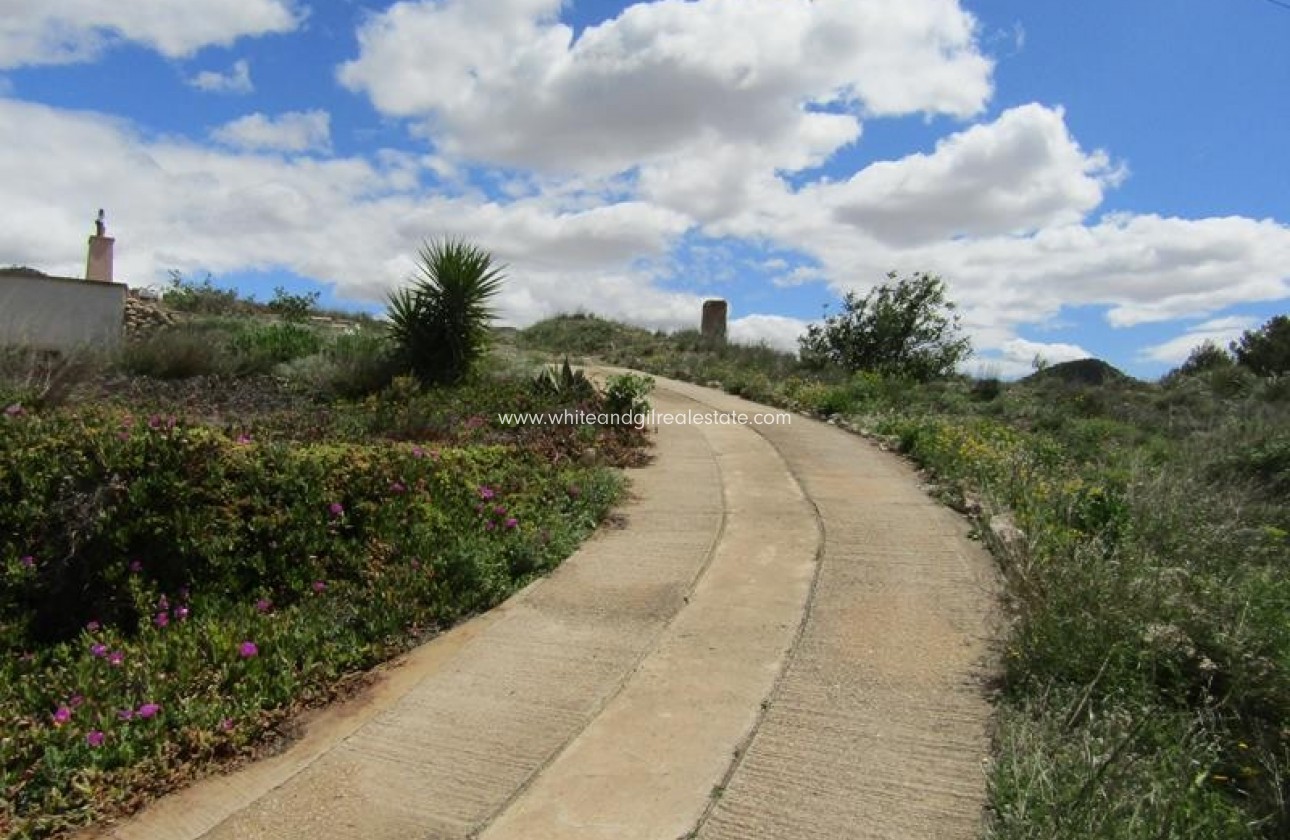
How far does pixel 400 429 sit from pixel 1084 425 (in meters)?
8.98

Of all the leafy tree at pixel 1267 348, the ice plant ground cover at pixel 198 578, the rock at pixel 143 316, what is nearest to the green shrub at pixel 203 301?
the rock at pixel 143 316

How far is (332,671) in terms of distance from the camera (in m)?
4.05

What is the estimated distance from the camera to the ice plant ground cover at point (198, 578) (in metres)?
3.39

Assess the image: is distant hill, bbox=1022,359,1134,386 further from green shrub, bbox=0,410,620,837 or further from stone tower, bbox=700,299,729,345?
green shrub, bbox=0,410,620,837

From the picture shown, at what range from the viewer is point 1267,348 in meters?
29.3

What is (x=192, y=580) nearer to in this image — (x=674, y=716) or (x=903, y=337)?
(x=674, y=716)

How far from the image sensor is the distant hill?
1845 cm

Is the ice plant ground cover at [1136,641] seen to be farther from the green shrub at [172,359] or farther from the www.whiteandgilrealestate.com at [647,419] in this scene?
the green shrub at [172,359]

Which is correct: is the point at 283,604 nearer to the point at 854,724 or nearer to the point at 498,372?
the point at 854,724

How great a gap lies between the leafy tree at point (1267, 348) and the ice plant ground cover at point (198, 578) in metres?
29.0

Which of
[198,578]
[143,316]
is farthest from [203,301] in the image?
[198,578]

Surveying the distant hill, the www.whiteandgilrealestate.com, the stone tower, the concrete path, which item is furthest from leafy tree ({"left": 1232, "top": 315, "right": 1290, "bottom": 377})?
the concrete path

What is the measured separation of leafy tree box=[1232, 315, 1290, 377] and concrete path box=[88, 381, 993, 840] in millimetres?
27881

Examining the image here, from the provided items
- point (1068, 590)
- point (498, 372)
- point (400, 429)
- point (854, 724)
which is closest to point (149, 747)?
point (854, 724)
